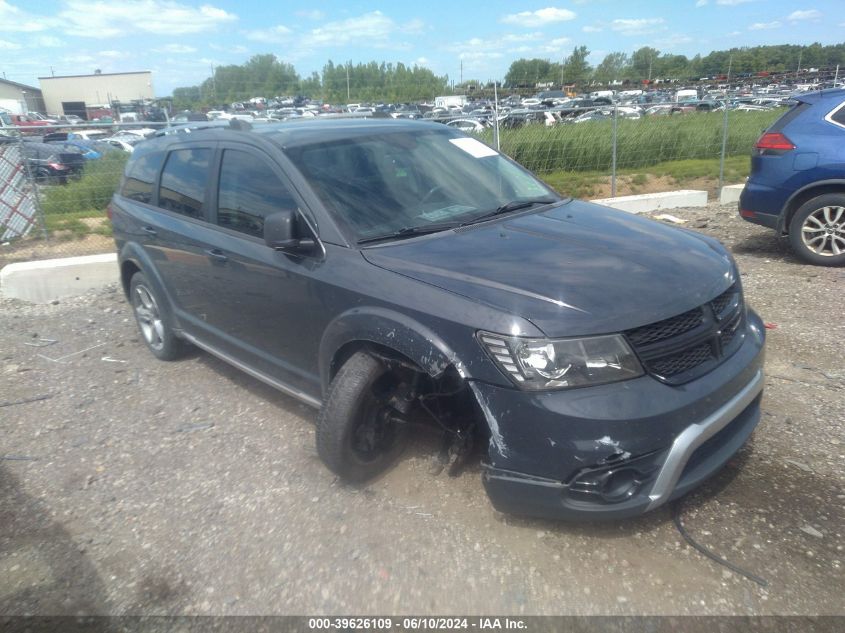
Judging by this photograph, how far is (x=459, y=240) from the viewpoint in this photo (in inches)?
131

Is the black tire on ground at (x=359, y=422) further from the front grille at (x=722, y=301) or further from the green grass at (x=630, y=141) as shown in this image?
the green grass at (x=630, y=141)

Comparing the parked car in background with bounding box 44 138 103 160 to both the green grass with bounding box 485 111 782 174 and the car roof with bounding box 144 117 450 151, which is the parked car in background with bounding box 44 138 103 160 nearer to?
the green grass with bounding box 485 111 782 174

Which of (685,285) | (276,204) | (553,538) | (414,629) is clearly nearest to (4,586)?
(414,629)

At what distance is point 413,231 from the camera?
11.3ft

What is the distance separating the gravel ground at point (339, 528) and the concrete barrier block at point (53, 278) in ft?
11.1

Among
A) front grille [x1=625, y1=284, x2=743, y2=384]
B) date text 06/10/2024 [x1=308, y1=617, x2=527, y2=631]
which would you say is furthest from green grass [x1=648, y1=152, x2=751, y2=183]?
date text 06/10/2024 [x1=308, y1=617, x2=527, y2=631]

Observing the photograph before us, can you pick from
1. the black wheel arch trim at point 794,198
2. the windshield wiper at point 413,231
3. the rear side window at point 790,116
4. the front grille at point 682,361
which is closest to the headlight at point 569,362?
the front grille at point 682,361

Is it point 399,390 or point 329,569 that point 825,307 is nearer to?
point 399,390

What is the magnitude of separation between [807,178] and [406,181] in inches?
192

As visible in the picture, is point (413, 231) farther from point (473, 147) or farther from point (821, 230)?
point (821, 230)

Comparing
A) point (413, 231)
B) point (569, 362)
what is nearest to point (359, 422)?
point (413, 231)

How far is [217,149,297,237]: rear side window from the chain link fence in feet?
18.0

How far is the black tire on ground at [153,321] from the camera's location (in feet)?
16.8

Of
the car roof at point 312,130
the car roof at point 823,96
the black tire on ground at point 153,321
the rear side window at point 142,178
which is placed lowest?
the black tire on ground at point 153,321
